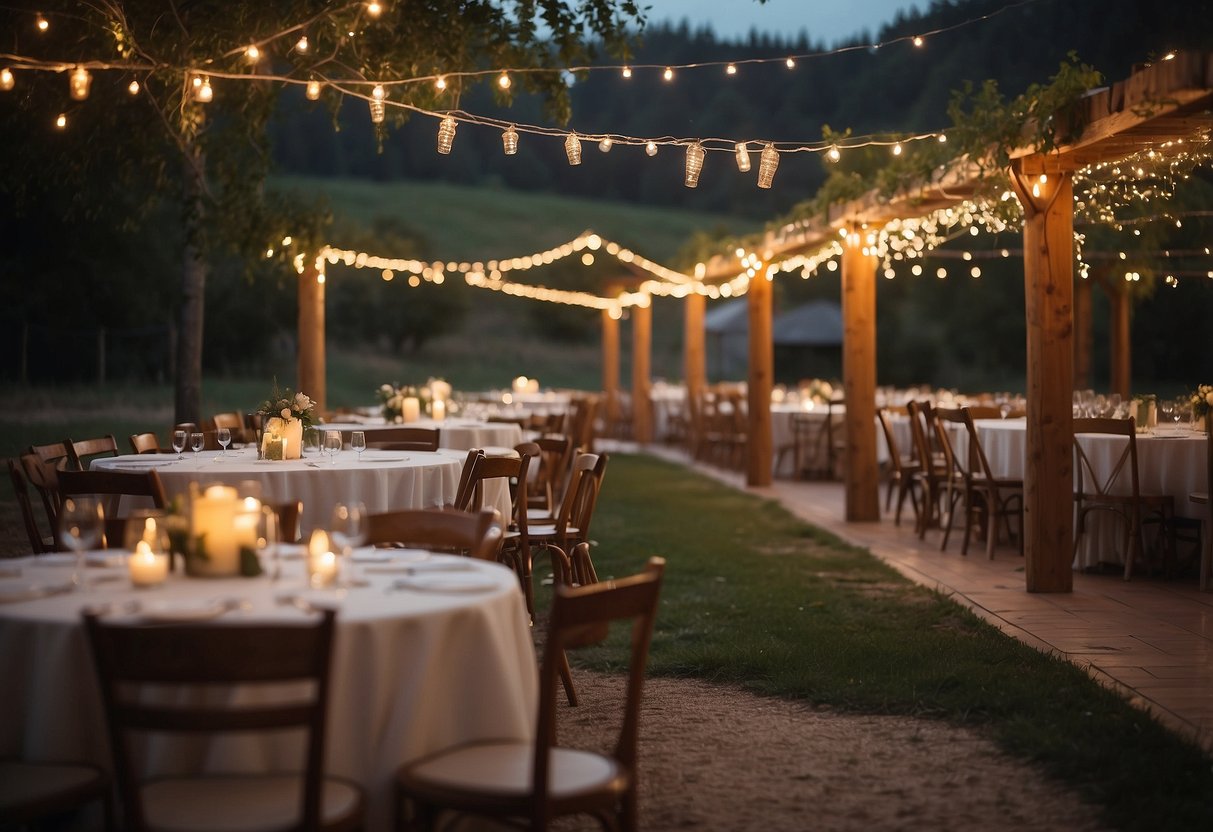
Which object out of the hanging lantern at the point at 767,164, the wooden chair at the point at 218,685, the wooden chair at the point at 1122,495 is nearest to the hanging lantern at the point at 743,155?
the hanging lantern at the point at 767,164

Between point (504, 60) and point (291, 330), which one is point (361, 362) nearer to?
point (291, 330)

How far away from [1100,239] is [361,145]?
133ft

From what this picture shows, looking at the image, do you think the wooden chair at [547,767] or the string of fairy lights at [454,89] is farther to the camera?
the string of fairy lights at [454,89]

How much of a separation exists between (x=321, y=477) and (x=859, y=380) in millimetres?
6046

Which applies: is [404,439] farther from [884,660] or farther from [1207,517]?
[1207,517]

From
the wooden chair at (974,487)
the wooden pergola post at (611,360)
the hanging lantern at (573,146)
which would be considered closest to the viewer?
the hanging lantern at (573,146)

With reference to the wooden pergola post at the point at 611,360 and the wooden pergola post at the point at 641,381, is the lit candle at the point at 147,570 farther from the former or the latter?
the wooden pergola post at the point at 611,360

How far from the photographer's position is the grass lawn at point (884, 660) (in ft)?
13.3

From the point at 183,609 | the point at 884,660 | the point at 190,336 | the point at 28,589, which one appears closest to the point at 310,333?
the point at 190,336

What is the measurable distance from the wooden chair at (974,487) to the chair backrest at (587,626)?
18.6 ft

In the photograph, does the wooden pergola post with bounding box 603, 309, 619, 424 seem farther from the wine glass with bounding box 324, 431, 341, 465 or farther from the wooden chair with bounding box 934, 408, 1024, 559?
the wine glass with bounding box 324, 431, 341, 465

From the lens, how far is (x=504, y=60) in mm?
9180

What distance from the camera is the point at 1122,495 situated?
781 cm

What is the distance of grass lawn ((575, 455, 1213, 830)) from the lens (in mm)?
4047
